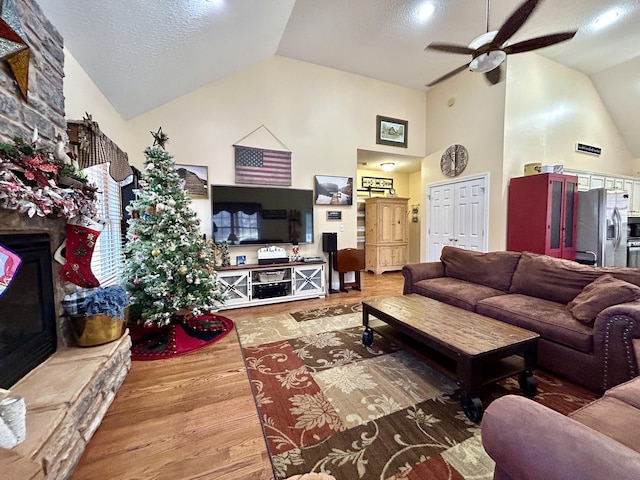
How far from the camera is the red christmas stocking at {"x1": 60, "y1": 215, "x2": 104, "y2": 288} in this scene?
1.71 m

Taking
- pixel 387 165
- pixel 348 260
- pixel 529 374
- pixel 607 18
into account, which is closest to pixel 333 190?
pixel 348 260

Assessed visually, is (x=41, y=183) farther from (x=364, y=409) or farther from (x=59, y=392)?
(x=364, y=409)

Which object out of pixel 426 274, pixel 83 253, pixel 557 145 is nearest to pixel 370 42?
pixel 426 274

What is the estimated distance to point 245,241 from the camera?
3.91 meters

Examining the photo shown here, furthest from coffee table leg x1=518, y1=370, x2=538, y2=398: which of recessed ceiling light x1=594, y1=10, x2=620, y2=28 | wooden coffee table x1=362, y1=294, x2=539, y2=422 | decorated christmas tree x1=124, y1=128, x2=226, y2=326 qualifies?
recessed ceiling light x1=594, y1=10, x2=620, y2=28

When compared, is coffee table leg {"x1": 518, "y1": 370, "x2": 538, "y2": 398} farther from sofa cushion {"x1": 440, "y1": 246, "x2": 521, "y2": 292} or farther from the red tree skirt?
the red tree skirt

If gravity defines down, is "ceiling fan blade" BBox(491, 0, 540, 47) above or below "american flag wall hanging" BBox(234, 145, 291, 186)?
above

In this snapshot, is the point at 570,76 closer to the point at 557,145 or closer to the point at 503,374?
the point at 557,145

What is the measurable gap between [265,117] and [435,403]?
4113 millimetres

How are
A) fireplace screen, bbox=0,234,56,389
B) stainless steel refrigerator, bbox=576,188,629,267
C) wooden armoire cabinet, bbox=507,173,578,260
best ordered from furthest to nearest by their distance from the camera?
stainless steel refrigerator, bbox=576,188,629,267, wooden armoire cabinet, bbox=507,173,578,260, fireplace screen, bbox=0,234,56,389

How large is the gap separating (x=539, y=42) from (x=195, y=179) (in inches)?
164

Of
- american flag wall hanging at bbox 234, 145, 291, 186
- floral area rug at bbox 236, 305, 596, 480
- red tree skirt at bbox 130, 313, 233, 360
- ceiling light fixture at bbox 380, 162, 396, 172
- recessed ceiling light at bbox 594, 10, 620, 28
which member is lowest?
floral area rug at bbox 236, 305, 596, 480

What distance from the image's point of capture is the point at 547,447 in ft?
2.11

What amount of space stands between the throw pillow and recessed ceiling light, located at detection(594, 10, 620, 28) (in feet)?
12.2
